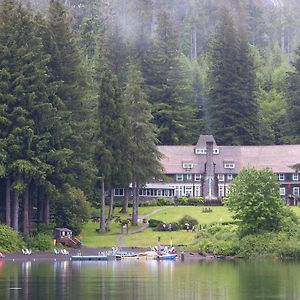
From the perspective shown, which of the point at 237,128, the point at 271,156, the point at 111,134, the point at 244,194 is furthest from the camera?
the point at 237,128

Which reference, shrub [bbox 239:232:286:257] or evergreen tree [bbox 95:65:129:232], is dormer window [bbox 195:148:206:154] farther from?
shrub [bbox 239:232:286:257]

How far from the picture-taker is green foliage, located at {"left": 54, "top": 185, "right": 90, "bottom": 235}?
A: 95125mm

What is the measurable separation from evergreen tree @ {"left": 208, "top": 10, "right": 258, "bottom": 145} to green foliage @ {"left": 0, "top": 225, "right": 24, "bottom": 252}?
47.5m

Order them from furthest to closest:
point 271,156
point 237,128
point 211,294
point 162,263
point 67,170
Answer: point 237,128 → point 271,156 → point 67,170 → point 162,263 → point 211,294

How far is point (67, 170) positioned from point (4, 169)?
7489 millimetres

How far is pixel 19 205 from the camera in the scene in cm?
9681

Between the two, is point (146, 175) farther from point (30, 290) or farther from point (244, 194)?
point (30, 290)

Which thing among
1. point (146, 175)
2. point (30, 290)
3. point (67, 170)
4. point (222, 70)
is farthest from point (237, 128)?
point (30, 290)

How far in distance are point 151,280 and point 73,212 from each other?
3193cm

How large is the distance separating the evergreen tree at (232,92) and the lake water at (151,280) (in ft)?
169

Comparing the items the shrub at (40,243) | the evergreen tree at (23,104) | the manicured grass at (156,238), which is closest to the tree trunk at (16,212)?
the evergreen tree at (23,104)

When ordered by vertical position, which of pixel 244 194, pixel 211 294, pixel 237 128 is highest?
pixel 237 128

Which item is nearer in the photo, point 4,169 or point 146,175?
point 4,169

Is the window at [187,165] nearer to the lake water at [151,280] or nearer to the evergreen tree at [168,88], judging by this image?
the evergreen tree at [168,88]
